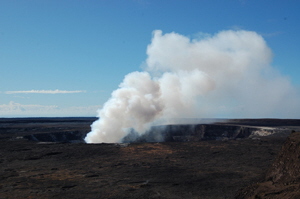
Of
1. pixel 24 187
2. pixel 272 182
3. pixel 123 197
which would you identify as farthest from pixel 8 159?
pixel 272 182

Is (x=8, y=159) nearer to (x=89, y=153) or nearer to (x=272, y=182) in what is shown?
(x=89, y=153)

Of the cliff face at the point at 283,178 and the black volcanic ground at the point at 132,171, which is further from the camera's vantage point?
the black volcanic ground at the point at 132,171

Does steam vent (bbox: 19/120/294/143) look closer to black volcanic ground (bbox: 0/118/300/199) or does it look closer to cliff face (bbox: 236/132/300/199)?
black volcanic ground (bbox: 0/118/300/199)

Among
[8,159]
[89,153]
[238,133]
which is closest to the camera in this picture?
[8,159]

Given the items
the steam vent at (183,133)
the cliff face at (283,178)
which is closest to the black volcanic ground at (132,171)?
the cliff face at (283,178)

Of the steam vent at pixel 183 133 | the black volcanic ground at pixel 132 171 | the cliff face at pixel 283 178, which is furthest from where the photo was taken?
the steam vent at pixel 183 133

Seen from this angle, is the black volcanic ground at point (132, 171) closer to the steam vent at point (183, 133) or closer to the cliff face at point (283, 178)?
the cliff face at point (283, 178)

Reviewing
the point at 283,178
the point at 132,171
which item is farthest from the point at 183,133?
the point at 283,178
